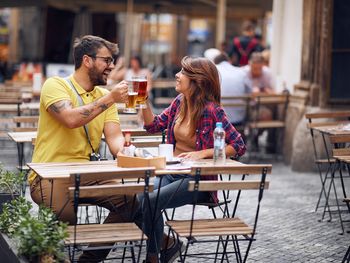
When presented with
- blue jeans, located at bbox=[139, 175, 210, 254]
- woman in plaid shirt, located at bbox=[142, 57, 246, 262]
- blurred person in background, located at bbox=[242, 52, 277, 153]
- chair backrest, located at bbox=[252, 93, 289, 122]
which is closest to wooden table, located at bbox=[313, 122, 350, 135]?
woman in plaid shirt, located at bbox=[142, 57, 246, 262]

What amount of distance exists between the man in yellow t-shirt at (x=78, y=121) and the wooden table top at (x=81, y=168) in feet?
0.56

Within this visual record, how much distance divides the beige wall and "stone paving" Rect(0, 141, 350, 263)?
91.9 inches

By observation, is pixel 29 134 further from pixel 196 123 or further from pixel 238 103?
pixel 238 103

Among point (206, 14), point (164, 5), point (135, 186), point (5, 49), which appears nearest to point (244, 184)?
point (135, 186)

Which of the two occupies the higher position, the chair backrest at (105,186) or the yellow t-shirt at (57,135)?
the yellow t-shirt at (57,135)

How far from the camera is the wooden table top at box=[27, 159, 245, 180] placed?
553 cm

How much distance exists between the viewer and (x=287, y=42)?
13266 millimetres

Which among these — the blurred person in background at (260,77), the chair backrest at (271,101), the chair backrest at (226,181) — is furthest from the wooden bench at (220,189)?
the blurred person in background at (260,77)

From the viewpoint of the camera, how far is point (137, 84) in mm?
6133

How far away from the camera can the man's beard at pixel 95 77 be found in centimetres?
646

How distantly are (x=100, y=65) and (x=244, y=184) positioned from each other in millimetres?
1562

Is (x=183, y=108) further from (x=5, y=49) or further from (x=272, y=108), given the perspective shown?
(x=5, y=49)

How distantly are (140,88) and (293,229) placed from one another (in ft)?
9.20

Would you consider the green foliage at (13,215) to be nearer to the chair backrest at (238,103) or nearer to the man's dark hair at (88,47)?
the man's dark hair at (88,47)
